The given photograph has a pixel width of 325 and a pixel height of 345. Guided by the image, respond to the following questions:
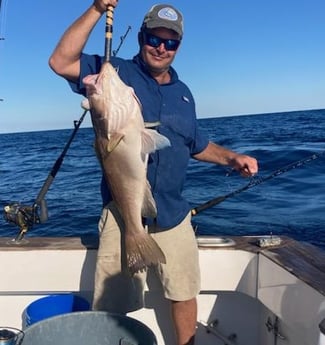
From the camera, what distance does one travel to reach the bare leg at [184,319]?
11.3ft

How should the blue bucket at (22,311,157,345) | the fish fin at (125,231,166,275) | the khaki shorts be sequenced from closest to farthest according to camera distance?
the blue bucket at (22,311,157,345)
the fish fin at (125,231,166,275)
the khaki shorts

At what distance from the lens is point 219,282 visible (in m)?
3.72

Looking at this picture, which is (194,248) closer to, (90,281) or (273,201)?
(90,281)

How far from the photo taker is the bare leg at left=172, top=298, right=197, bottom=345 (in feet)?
11.3

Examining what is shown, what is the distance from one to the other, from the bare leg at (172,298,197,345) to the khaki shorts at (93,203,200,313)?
0.28ft

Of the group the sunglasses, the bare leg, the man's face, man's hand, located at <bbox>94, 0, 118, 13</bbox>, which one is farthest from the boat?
man's hand, located at <bbox>94, 0, 118, 13</bbox>

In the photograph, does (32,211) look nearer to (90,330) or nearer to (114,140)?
(90,330)

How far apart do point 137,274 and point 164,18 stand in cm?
174

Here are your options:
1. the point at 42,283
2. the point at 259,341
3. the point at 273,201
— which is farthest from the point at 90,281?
the point at 273,201

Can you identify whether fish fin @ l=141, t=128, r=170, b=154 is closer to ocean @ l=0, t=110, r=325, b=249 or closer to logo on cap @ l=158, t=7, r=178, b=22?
logo on cap @ l=158, t=7, r=178, b=22

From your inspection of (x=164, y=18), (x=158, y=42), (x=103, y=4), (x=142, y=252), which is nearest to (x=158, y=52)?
(x=158, y=42)

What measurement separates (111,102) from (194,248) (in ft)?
4.35

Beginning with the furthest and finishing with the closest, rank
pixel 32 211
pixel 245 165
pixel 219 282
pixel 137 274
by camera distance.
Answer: pixel 219 282 < pixel 32 211 < pixel 245 165 < pixel 137 274

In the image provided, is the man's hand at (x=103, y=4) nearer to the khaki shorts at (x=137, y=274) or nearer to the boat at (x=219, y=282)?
the khaki shorts at (x=137, y=274)
